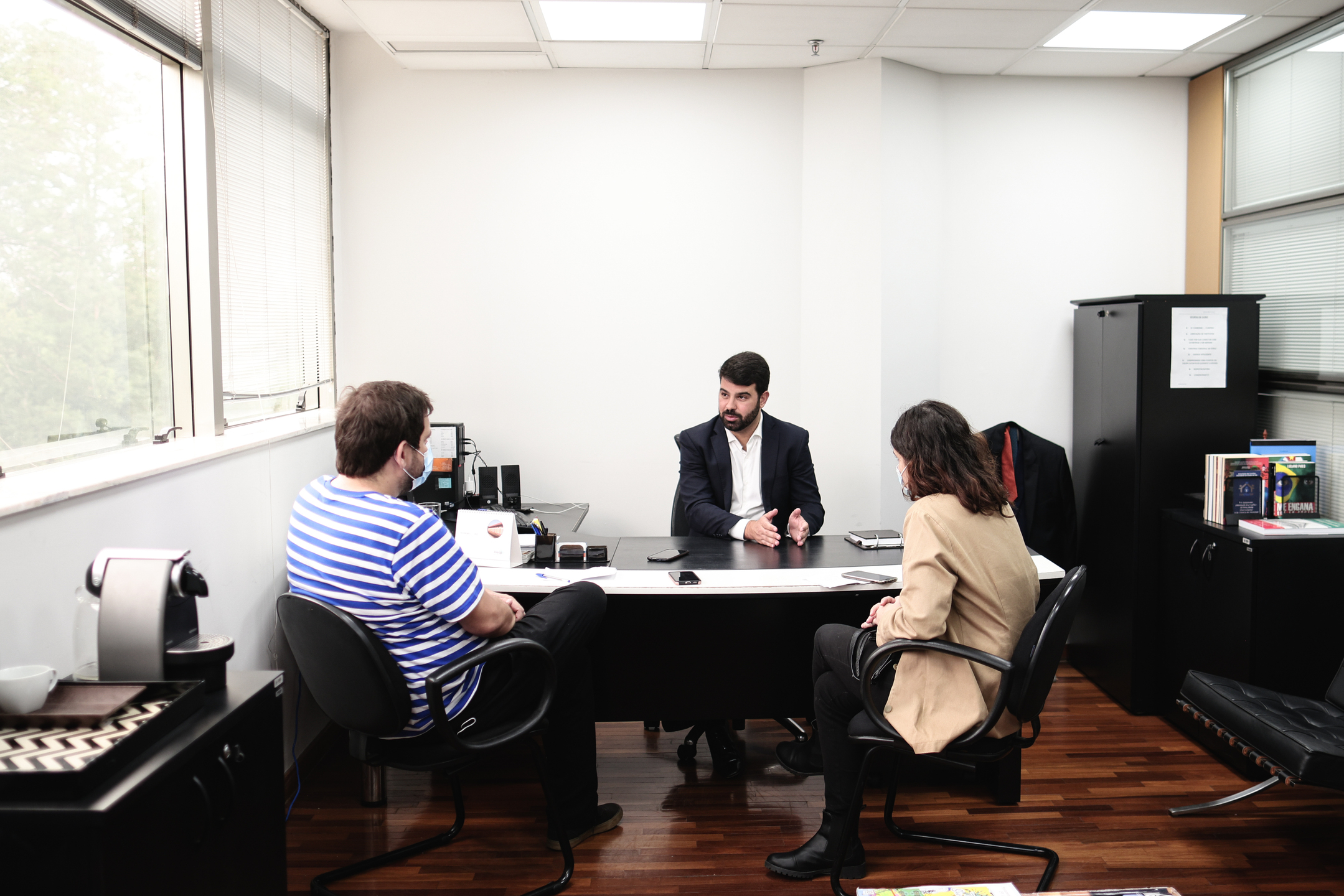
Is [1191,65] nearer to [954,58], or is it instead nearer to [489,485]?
[954,58]

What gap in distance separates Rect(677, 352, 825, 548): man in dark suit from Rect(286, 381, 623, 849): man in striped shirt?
1.25 m

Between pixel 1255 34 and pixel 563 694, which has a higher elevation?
pixel 1255 34

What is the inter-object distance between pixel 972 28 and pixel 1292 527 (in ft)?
7.72

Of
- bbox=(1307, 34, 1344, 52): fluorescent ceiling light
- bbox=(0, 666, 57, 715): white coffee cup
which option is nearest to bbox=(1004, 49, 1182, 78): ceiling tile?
bbox=(1307, 34, 1344, 52): fluorescent ceiling light

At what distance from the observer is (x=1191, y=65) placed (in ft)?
14.5

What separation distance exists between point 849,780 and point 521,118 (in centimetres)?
341

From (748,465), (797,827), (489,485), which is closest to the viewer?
(797,827)

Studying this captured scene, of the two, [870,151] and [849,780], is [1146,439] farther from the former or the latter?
[849,780]

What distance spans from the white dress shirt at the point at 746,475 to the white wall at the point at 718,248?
2.89 feet

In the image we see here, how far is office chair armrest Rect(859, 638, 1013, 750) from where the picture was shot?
7.72ft

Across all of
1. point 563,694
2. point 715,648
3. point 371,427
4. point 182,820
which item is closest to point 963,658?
point 715,648

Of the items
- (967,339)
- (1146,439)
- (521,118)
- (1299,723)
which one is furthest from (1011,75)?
(1299,723)

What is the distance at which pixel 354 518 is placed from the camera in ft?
7.43

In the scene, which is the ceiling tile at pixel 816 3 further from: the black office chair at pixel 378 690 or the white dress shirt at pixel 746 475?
the black office chair at pixel 378 690
